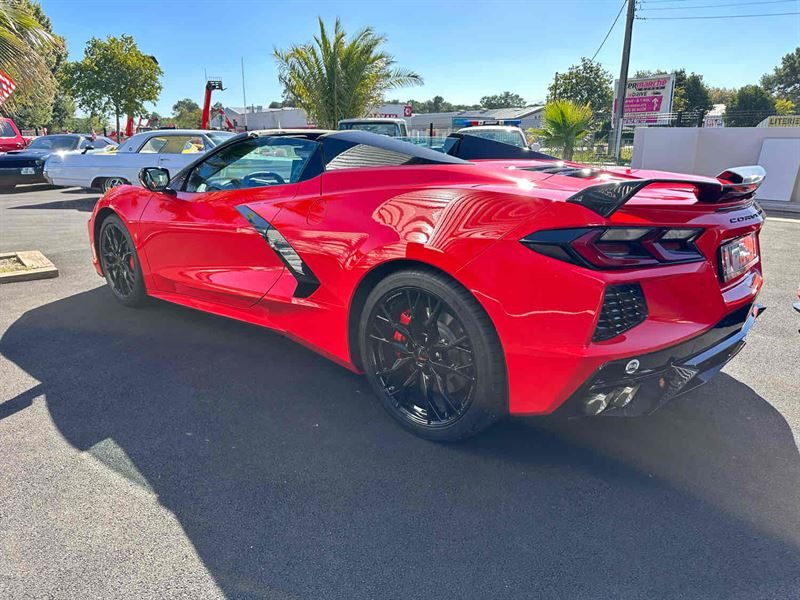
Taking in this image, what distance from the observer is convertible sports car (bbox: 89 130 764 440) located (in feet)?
6.89

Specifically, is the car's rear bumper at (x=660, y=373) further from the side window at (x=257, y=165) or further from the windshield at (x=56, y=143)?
the windshield at (x=56, y=143)

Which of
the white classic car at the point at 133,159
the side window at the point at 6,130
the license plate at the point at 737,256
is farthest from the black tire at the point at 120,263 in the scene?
the side window at the point at 6,130

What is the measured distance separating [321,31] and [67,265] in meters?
14.6

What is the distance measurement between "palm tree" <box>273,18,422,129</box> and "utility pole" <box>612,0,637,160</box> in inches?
304

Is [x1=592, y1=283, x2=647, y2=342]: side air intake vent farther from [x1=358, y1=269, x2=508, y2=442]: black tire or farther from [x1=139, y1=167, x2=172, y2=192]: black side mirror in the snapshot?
[x1=139, y1=167, x2=172, y2=192]: black side mirror

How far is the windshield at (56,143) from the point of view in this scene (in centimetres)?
1477

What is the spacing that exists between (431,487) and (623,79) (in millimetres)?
20859

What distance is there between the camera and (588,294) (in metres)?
2.04

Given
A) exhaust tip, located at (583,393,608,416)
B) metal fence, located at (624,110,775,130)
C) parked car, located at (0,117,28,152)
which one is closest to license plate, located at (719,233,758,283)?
exhaust tip, located at (583,393,608,416)

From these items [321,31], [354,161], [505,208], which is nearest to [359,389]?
[354,161]

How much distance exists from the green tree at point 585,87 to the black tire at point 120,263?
169 ft

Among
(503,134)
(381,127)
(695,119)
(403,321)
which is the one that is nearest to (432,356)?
(403,321)

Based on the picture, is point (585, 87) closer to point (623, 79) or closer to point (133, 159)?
point (623, 79)

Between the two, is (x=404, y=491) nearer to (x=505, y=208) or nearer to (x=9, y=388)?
(x=505, y=208)
